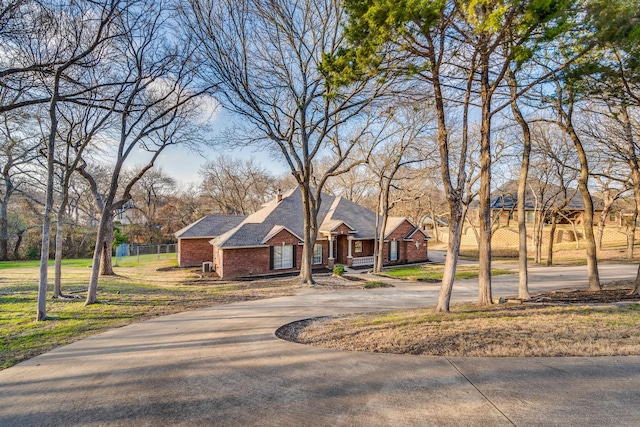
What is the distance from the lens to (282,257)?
70.6ft

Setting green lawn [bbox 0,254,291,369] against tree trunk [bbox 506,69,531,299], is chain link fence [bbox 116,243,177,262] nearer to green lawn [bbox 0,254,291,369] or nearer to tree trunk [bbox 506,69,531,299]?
green lawn [bbox 0,254,291,369]

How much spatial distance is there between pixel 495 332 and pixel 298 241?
16.7m

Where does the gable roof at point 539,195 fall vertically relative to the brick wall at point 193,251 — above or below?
above

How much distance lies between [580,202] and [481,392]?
4429 cm

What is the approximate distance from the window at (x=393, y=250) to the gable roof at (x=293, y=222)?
1.33 m

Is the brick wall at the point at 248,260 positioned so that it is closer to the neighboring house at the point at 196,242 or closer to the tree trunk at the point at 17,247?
the neighboring house at the point at 196,242

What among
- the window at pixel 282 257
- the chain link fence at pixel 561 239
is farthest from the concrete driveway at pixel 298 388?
the chain link fence at pixel 561 239

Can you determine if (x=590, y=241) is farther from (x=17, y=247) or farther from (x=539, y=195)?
(x=17, y=247)

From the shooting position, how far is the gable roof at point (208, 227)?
24953 millimetres

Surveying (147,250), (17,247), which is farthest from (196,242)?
(17,247)

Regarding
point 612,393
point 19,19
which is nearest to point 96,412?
point 612,393

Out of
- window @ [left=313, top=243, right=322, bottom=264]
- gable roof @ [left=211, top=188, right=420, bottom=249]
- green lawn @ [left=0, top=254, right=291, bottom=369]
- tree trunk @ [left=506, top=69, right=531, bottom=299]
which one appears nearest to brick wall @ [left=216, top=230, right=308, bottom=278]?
gable roof @ [left=211, top=188, right=420, bottom=249]

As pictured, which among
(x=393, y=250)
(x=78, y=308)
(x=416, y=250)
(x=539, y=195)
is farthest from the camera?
(x=416, y=250)

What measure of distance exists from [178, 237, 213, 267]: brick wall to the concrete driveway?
19.8 m
